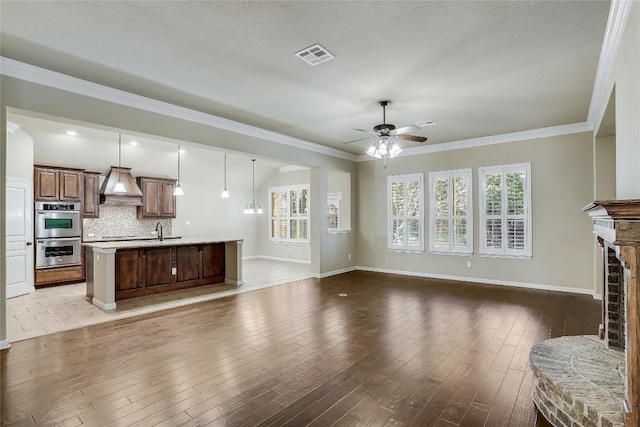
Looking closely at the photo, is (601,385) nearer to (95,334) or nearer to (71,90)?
(95,334)

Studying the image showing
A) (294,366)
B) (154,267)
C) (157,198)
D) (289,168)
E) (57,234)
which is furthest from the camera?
(289,168)

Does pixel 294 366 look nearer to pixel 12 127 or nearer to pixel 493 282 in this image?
pixel 493 282

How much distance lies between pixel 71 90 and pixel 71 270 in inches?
190

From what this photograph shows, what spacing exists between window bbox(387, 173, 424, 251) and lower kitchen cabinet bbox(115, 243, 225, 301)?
159 inches

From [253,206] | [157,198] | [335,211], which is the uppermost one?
[157,198]

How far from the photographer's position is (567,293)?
5.93 meters

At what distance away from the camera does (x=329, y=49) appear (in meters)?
3.24

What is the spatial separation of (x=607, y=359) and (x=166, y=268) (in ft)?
20.0

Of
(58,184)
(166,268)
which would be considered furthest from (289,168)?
(58,184)

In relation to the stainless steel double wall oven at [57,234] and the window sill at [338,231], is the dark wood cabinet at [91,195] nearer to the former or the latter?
the stainless steel double wall oven at [57,234]

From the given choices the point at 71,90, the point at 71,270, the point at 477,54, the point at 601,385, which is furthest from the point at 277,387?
the point at 71,270

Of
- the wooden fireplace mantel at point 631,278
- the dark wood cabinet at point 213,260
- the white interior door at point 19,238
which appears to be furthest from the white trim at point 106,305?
the wooden fireplace mantel at point 631,278

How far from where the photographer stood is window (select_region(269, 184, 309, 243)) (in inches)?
420

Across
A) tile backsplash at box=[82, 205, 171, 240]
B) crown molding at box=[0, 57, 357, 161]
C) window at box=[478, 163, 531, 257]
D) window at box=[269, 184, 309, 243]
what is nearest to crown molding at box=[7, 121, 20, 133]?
tile backsplash at box=[82, 205, 171, 240]
